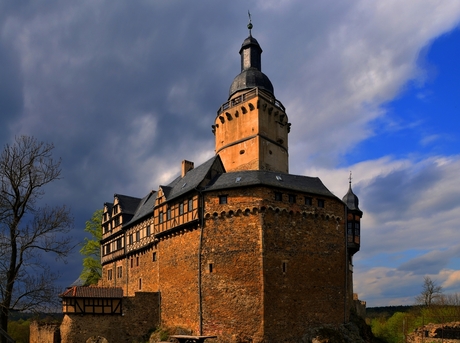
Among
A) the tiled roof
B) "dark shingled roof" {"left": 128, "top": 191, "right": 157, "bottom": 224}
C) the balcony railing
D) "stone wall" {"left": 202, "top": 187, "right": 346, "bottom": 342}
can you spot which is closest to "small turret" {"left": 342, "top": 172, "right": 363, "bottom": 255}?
"stone wall" {"left": 202, "top": 187, "right": 346, "bottom": 342}

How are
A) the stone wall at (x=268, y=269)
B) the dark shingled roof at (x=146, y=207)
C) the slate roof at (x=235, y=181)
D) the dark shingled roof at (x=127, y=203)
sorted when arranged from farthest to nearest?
the dark shingled roof at (x=127, y=203) < the dark shingled roof at (x=146, y=207) < the slate roof at (x=235, y=181) < the stone wall at (x=268, y=269)

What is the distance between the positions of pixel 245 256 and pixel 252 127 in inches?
455

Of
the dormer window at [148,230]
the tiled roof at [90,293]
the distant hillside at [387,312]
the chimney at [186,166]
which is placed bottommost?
the distant hillside at [387,312]

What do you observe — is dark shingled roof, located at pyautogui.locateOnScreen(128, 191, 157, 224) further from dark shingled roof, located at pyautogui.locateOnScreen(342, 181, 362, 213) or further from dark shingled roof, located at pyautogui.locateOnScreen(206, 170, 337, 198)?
dark shingled roof, located at pyautogui.locateOnScreen(342, 181, 362, 213)

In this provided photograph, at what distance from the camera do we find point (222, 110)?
37.1 metres

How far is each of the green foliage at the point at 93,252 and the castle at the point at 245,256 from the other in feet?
48.2

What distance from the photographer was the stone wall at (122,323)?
96.1ft

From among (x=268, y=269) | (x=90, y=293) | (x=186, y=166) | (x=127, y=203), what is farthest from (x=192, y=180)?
(x=127, y=203)

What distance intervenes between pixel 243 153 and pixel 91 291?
14858 millimetres

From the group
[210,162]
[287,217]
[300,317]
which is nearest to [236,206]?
[287,217]

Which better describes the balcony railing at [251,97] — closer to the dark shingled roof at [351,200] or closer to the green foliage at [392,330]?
the dark shingled roof at [351,200]

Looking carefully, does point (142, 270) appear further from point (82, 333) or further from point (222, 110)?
point (222, 110)

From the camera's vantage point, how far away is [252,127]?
34.3 m

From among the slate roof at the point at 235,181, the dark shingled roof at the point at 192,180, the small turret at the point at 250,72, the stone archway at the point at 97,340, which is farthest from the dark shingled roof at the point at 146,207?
the small turret at the point at 250,72
